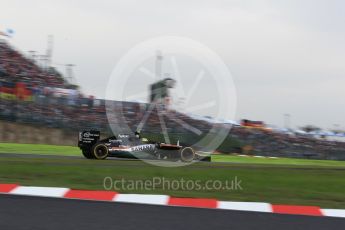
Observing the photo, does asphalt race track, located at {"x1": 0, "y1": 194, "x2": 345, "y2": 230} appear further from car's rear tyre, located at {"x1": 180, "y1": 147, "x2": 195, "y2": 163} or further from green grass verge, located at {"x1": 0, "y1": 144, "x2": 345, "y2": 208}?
car's rear tyre, located at {"x1": 180, "y1": 147, "x2": 195, "y2": 163}

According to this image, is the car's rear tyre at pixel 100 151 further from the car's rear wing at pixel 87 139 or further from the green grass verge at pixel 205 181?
the green grass verge at pixel 205 181

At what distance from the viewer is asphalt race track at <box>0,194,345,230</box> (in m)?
4.03

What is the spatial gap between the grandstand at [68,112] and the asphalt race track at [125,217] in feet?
46.3

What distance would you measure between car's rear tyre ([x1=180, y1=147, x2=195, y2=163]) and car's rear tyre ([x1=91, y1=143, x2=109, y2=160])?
74.2 inches

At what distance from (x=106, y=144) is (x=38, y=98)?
9180 mm

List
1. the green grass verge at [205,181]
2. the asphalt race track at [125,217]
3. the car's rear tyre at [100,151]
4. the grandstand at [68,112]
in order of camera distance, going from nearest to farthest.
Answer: the asphalt race track at [125,217] < the green grass verge at [205,181] < the car's rear tyre at [100,151] < the grandstand at [68,112]

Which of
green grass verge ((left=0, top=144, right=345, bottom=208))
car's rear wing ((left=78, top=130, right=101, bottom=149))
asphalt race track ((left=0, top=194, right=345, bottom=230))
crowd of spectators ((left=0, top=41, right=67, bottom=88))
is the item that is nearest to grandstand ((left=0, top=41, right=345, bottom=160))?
crowd of spectators ((left=0, top=41, right=67, bottom=88))

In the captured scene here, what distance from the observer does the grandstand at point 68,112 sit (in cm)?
2036

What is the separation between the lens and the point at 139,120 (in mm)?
19359

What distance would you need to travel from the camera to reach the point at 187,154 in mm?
12594

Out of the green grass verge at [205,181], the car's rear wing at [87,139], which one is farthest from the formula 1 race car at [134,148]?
the green grass verge at [205,181]

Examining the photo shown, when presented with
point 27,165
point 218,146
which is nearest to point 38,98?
point 218,146

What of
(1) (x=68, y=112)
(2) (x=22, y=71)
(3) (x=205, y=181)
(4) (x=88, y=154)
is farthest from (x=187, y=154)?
(2) (x=22, y=71)

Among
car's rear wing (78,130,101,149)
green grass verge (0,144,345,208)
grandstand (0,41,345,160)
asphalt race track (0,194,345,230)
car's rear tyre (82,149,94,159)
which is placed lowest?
asphalt race track (0,194,345,230)
